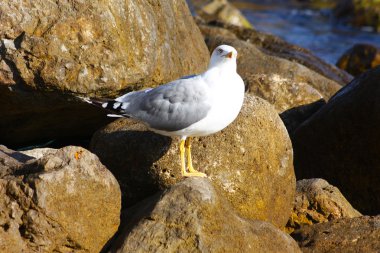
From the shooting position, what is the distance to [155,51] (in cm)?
690

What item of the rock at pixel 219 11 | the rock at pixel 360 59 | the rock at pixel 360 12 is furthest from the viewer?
the rock at pixel 360 12

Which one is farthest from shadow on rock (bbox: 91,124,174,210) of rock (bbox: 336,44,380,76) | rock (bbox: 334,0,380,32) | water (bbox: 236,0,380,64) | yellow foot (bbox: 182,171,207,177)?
rock (bbox: 334,0,380,32)

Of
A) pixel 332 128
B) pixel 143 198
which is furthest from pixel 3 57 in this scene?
pixel 332 128

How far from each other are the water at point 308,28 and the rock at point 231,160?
11439 mm

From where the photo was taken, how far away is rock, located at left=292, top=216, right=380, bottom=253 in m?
6.05

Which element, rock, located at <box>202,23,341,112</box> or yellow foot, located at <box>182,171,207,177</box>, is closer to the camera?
yellow foot, located at <box>182,171,207,177</box>

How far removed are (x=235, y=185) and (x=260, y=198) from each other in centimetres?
27

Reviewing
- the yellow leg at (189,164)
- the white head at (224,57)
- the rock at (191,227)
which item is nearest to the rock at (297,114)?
the yellow leg at (189,164)

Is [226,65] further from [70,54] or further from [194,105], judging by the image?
[70,54]

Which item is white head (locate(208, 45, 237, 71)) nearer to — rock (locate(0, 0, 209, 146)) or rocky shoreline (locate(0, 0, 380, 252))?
rocky shoreline (locate(0, 0, 380, 252))

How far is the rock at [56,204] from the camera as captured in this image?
16.1 feet

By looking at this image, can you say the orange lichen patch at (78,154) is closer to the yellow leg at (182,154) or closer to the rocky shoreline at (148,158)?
the rocky shoreline at (148,158)

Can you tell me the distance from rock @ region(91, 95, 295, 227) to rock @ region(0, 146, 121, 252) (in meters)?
1.09

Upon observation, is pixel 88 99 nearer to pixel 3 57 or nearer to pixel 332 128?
pixel 3 57
